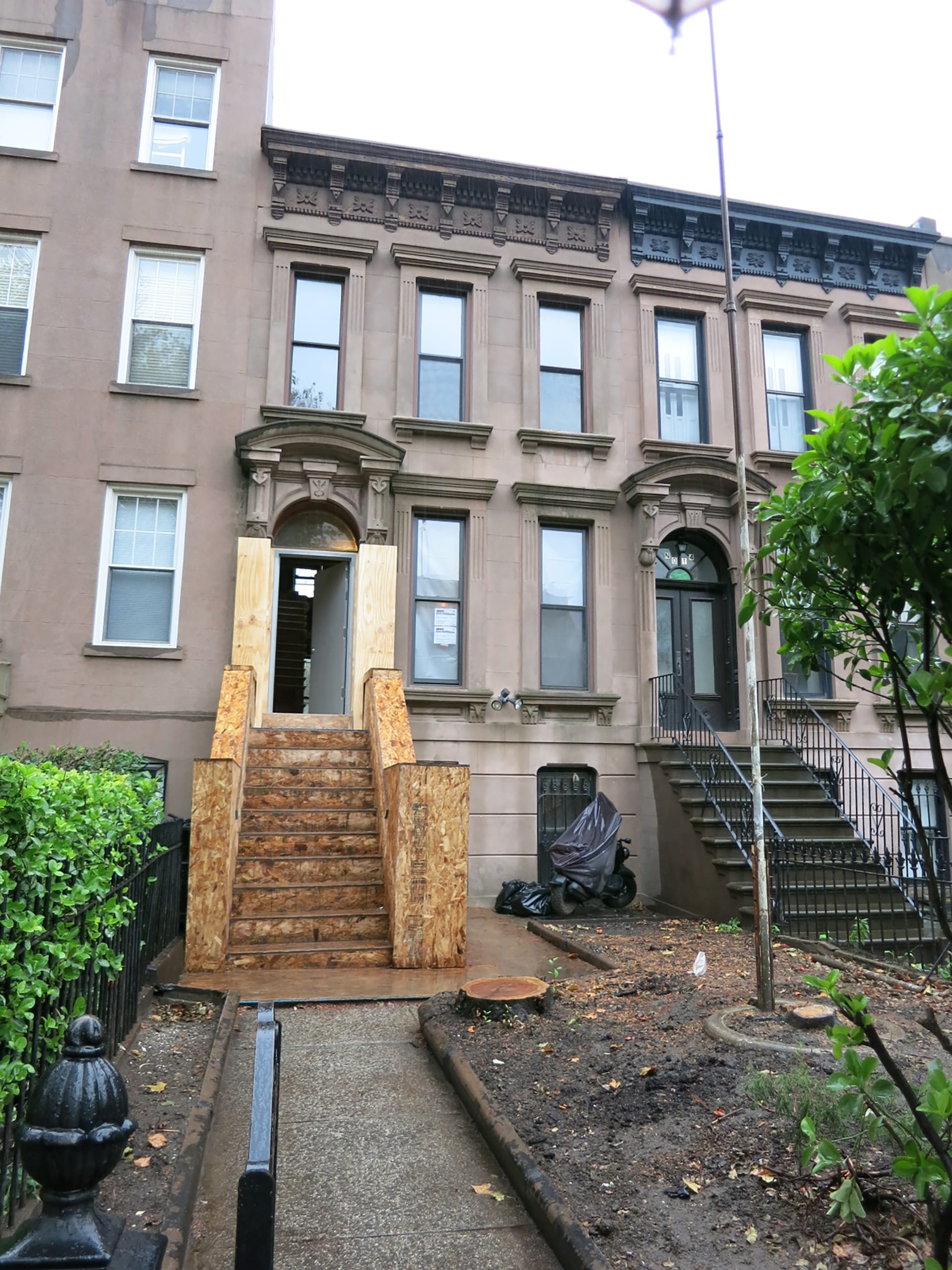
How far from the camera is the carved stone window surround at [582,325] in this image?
13.3 meters

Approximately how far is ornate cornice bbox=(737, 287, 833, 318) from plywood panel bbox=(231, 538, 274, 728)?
854cm

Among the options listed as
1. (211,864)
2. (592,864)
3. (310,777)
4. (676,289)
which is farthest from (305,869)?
(676,289)

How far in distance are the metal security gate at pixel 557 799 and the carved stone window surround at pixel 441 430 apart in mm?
4898

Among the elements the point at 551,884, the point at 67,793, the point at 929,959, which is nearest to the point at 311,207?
the point at 551,884

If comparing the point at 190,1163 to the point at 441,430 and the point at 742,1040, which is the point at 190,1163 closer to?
the point at 742,1040

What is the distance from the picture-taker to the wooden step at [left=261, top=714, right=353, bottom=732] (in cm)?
1112

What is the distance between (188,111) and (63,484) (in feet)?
19.7

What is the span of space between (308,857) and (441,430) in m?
6.73

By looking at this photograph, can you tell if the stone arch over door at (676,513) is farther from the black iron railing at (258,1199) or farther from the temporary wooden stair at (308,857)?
the black iron railing at (258,1199)

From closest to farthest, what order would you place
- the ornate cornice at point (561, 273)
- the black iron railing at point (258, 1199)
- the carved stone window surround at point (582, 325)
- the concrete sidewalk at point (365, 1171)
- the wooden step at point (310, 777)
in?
the black iron railing at point (258, 1199) < the concrete sidewalk at point (365, 1171) < the wooden step at point (310, 777) < the carved stone window surround at point (582, 325) < the ornate cornice at point (561, 273)

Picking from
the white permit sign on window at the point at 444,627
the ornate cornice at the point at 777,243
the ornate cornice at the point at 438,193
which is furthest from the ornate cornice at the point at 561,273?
the white permit sign on window at the point at 444,627

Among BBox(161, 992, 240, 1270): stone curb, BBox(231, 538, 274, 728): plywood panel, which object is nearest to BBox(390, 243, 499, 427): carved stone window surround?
BBox(231, 538, 274, 728): plywood panel

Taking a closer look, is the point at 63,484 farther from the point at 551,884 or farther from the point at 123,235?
the point at 551,884

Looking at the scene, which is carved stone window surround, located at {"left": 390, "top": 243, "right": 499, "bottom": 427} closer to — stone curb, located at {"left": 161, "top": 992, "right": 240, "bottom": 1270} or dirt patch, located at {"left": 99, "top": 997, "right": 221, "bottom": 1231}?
dirt patch, located at {"left": 99, "top": 997, "right": 221, "bottom": 1231}
